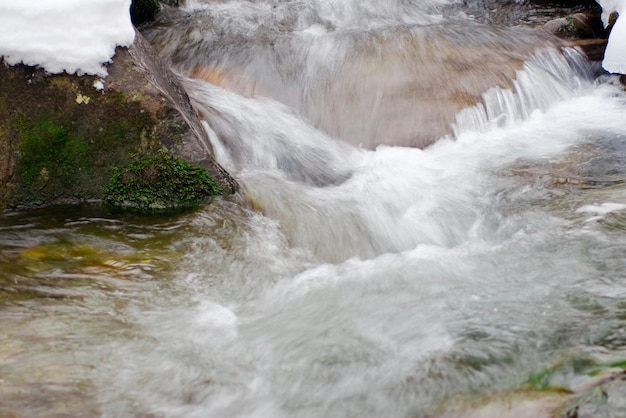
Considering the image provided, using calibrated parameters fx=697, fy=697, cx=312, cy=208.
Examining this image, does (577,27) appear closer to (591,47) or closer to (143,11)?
(591,47)

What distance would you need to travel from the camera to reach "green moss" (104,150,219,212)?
5078 millimetres

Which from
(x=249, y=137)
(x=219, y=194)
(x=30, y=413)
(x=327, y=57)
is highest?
(x=327, y=57)

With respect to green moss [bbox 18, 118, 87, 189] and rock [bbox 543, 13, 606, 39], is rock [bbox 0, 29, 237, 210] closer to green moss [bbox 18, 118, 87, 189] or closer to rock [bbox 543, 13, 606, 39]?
green moss [bbox 18, 118, 87, 189]

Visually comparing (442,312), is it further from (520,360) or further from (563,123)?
(563,123)

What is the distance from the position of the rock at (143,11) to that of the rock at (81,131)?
320cm

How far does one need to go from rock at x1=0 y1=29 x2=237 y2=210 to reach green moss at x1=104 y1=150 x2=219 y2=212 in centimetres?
5

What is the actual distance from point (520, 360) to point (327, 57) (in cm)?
457

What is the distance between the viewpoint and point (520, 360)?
129 inches

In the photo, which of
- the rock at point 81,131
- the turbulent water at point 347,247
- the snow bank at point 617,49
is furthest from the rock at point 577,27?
the rock at point 81,131

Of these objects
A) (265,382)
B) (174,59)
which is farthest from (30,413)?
(174,59)

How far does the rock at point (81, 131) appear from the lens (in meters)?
4.92

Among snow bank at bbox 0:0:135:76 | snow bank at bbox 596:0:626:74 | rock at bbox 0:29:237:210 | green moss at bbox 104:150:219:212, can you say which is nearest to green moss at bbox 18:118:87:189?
rock at bbox 0:29:237:210

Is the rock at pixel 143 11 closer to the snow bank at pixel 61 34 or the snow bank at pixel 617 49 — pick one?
the snow bank at pixel 61 34

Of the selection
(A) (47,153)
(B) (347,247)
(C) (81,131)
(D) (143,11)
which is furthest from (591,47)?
(A) (47,153)
